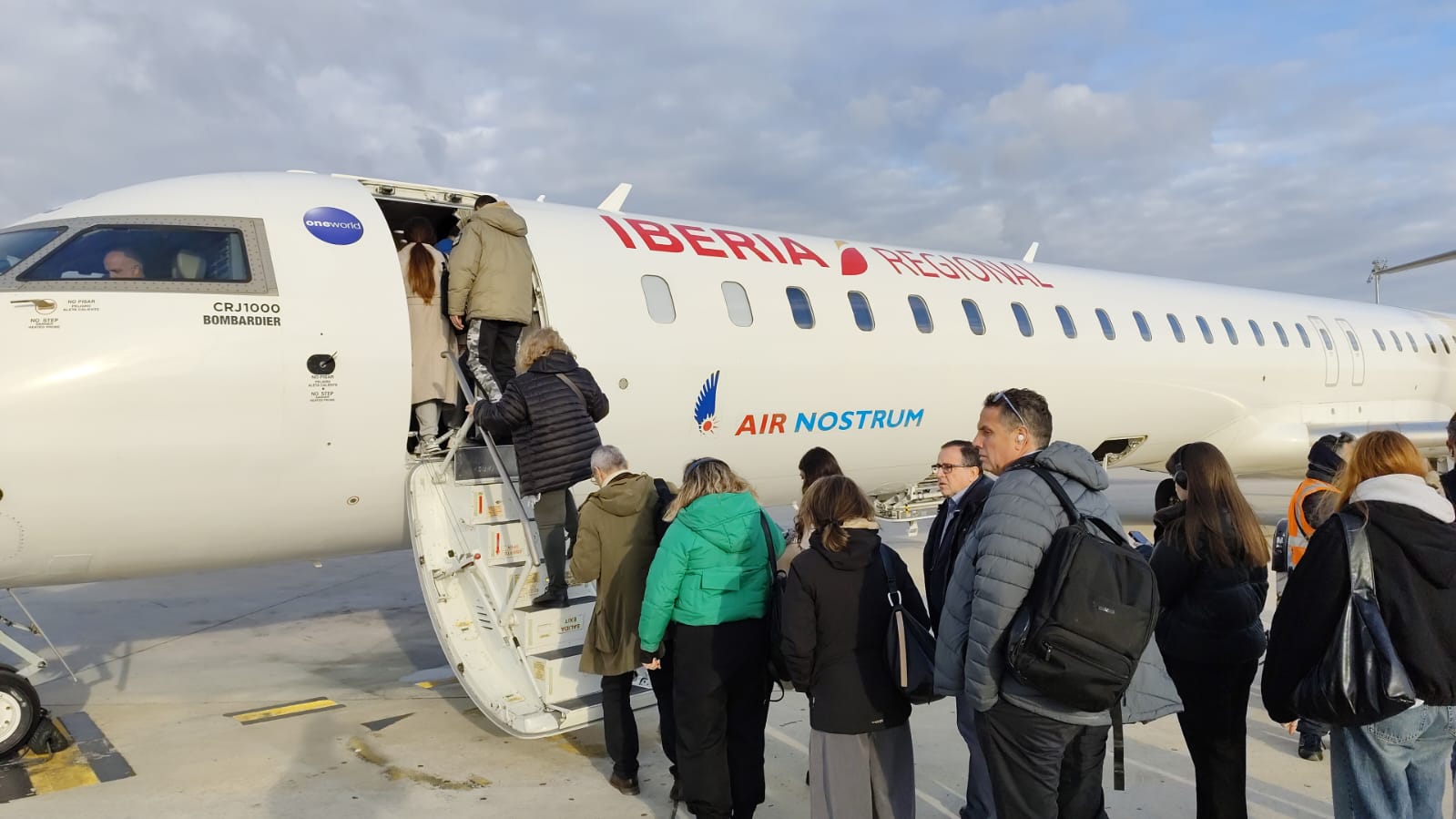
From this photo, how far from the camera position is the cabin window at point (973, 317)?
1016 centimetres

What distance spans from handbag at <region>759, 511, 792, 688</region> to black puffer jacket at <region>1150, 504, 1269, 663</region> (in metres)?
1.60

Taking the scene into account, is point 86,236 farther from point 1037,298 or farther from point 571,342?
point 1037,298

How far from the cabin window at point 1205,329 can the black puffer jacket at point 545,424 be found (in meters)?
9.93

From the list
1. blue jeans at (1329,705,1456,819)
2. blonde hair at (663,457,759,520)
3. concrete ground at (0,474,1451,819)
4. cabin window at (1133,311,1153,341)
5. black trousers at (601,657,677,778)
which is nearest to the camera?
blue jeans at (1329,705,1456,819)

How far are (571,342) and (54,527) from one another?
323 centimetres

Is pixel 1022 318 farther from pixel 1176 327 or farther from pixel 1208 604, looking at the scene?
pixel 1208 604

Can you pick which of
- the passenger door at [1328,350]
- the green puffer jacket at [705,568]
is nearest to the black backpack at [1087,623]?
the green puffer jacket at [705,568]

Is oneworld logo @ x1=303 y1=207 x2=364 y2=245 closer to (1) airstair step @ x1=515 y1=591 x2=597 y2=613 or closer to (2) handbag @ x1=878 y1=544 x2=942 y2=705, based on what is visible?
(1) airstair step @ x1=515 y1=591 x2=597 y2=613

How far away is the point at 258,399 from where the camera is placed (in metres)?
5.96

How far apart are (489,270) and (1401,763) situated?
543cm

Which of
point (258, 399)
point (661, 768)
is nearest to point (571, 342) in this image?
point (258, 399)

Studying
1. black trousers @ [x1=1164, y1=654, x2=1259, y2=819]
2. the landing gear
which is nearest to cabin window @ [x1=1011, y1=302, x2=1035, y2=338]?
black trousers @ [x1=1164, y1=654, x2=1259, y2=819]

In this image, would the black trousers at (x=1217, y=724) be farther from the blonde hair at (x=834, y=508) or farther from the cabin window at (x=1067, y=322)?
the cabin window at (x=1067, y=322)

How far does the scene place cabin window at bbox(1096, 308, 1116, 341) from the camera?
11.6m
